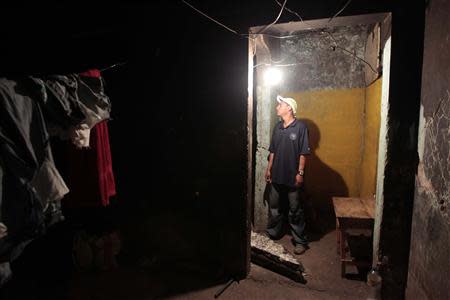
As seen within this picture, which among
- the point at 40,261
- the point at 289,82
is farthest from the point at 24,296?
the point at 289,82

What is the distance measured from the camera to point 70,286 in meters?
3.98

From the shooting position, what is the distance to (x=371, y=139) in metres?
5.55

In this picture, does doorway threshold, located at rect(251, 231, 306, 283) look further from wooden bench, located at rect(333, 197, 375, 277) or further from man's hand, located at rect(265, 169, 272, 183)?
man's hand, located at rect(265, 169, 272, 183)

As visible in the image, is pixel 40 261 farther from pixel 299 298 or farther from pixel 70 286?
pixel 299 298

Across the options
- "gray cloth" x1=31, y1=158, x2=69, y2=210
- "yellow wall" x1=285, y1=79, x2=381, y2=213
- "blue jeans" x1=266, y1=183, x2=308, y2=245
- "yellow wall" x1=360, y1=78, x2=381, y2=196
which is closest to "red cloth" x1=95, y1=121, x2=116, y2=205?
"gray cloth" x1=31, y1=158, x2=69, y2=210

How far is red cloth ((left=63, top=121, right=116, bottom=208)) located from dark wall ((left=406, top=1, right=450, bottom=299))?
3405mm

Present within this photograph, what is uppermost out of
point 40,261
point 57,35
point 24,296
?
point 57,35

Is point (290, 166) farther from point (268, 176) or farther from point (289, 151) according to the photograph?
point (268, 176)

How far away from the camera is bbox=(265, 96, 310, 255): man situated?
514 cm

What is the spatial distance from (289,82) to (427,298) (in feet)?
16.8

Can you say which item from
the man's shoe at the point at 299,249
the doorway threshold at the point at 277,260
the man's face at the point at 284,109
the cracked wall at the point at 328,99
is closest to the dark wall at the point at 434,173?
the doorway threshold at the point at 277,260

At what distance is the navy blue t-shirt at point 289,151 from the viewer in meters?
5.15

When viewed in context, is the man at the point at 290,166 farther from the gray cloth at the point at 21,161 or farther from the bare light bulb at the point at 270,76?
the gray cloth at the point at 21,161

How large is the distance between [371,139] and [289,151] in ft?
5.79
